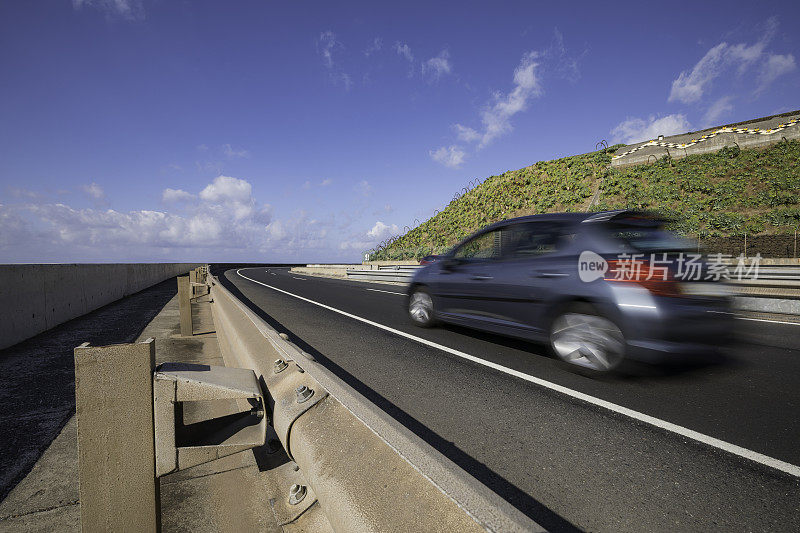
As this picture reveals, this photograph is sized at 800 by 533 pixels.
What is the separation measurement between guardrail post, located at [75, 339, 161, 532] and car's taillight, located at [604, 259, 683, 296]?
4253 mm

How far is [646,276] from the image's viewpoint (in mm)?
4000

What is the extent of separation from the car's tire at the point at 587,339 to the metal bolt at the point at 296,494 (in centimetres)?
350

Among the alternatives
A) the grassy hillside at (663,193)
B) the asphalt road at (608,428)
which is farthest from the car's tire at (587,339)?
the grassy hillside at (663,193)

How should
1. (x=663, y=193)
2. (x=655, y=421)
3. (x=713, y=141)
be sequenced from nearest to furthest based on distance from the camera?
1. (x=655, y=421)
2. (x=663, y=193)
3. (x=713, y=141)

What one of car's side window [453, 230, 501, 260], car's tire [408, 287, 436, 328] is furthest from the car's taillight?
car's tire [408, 287, 436, 328]

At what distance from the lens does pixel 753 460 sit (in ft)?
8.54

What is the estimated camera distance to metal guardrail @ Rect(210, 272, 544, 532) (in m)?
1.15

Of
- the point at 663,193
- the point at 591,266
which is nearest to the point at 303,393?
the point at 591,266

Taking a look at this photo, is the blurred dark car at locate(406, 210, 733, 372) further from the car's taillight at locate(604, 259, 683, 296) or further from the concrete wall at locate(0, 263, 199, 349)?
the concrete wall at locate(0, 263, 199, 349)

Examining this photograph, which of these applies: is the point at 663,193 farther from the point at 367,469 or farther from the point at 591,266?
the point at 367,469

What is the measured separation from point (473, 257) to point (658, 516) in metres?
4.37

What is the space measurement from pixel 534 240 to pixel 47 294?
10.0 metres

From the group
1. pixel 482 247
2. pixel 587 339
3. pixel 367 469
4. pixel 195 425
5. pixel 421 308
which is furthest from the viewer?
pixel 421 308

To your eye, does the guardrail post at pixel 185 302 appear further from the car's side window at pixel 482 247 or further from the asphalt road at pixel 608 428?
the car's side window at pixel 482 247
